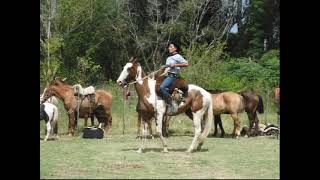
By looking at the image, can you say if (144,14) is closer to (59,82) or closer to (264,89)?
(264,89)

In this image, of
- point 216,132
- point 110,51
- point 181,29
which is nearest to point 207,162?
point 216,132

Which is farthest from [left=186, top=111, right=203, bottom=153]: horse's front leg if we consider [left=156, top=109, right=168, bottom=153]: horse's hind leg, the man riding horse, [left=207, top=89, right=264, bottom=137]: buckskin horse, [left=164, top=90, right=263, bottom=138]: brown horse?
[left=207, top=89, right=264, bottom=137]: buckskin horse

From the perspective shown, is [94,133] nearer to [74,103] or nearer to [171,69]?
[74,103]

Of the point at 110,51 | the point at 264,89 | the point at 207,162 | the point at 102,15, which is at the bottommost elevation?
the point at 207,162

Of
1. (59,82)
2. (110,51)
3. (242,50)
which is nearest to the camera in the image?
(59,82)

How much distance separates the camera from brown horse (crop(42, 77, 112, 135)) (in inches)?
639

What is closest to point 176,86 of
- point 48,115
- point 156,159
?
point 156,159

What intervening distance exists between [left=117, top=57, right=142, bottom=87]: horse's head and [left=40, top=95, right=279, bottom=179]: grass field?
61.6 inches

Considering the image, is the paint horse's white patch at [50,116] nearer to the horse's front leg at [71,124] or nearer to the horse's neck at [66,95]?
the horse's front leg at [71,124]

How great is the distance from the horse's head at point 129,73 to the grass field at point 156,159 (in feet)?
5.14

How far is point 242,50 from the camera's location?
36688 millimetres

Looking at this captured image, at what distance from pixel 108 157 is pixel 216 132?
702 cm

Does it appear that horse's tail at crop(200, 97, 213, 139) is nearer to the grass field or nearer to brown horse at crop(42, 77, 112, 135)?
the grass field

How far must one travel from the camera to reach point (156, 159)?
10.5 m
